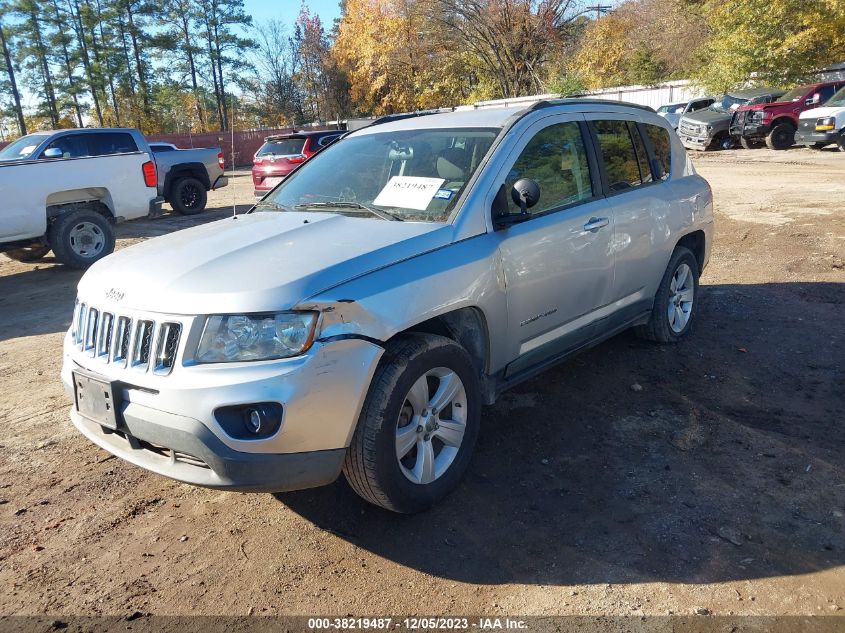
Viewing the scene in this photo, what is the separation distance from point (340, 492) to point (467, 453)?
69cm

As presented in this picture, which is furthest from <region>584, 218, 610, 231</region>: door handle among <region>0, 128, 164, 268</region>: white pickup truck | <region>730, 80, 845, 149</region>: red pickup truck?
<region>730, 80, 845, 149</region>: red pickup truck

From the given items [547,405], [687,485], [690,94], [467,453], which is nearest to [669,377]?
[547,405]

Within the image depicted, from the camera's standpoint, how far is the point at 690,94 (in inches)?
1262

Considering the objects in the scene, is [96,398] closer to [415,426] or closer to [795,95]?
[415,426]

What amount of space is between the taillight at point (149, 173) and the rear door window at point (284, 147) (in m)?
5.18

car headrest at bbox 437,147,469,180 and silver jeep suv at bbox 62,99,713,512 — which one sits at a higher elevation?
car headrest at bbox 437,147,469,180

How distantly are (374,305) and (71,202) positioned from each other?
317 inches

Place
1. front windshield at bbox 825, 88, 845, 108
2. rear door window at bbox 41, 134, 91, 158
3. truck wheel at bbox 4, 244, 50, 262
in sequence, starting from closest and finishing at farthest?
truck wheel at bbox 4, 244, 50, 262 < rear door window at bbox 41, 134, 91, 158 < front windshield at bbox 825, 88, 845, 108

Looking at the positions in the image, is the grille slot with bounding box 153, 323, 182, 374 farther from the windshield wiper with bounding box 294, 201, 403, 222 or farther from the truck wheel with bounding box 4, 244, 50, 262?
the truck wheel with bounding box 4, 244, 50, 262

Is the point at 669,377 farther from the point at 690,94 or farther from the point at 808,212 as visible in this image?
the point at 690,94

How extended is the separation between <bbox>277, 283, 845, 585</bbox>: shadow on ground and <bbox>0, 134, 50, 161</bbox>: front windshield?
34.8ft

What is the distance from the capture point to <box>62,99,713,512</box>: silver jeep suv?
268 cm

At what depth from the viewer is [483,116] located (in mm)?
4070

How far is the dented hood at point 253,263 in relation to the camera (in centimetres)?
274
